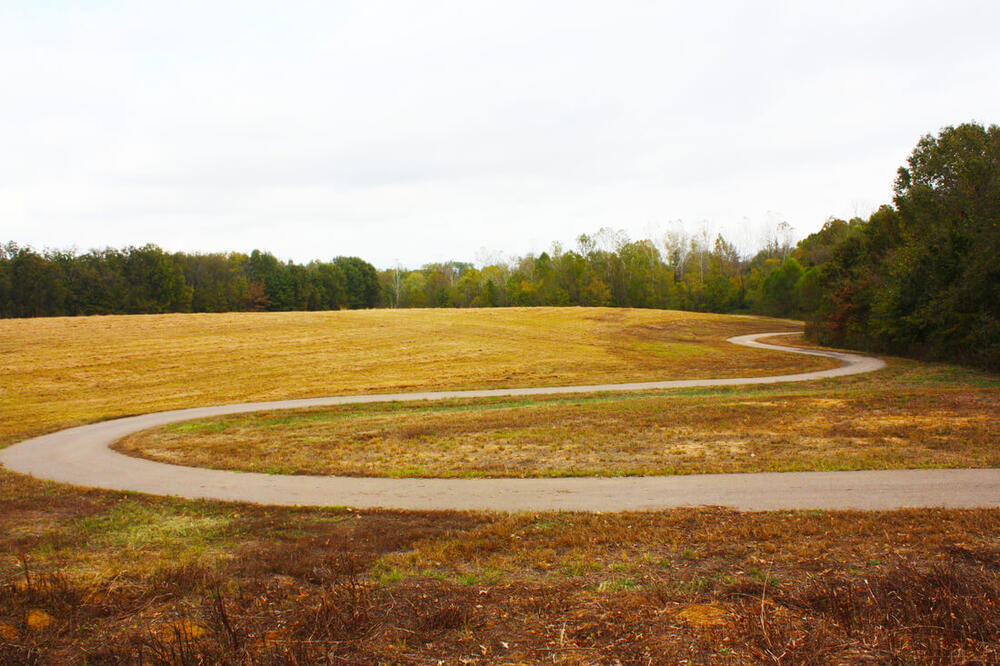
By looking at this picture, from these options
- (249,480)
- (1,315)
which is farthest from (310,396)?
(1,315)

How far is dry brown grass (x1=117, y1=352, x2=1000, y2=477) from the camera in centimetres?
1167

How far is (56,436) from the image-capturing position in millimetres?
18312

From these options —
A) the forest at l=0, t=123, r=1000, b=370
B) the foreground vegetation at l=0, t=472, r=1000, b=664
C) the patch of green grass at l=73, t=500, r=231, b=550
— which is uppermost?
the forest at l=0, t=123, r=1000, b=370

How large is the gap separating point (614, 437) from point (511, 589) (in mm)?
9060

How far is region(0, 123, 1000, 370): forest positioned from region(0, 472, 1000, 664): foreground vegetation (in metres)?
27.1

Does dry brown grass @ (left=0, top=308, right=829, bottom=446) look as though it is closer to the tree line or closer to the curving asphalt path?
the curving asphalt path

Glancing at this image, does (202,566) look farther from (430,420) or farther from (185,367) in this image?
(185,367)

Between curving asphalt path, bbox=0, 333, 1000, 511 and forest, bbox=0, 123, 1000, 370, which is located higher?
forest, bbox=0, 123, 1000, 370

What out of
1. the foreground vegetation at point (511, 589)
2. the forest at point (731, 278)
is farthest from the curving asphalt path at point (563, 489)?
the forest at point (731, 278)

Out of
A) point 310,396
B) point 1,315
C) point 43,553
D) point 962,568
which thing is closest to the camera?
point 962,568

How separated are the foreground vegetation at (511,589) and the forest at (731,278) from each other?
2715 centimetres

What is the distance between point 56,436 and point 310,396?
30.7 feet

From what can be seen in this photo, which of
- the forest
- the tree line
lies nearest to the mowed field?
the forest

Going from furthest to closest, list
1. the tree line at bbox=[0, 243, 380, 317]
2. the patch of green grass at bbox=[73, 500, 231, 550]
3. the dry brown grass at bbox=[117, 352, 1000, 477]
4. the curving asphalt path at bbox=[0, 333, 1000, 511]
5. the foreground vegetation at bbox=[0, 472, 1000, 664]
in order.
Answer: the tree line at bbox=[0, 243, 380, 317]
the dry brown grass at bbox=[117, 352, 1000, 477]
the curving asphalt path at bbox=[0, 333, 1000, 511]
the patch of green grass at bbox=[73, 500, 231, 550]
the foreground vegetation at bbox=[0, 472, 1000, 664]
